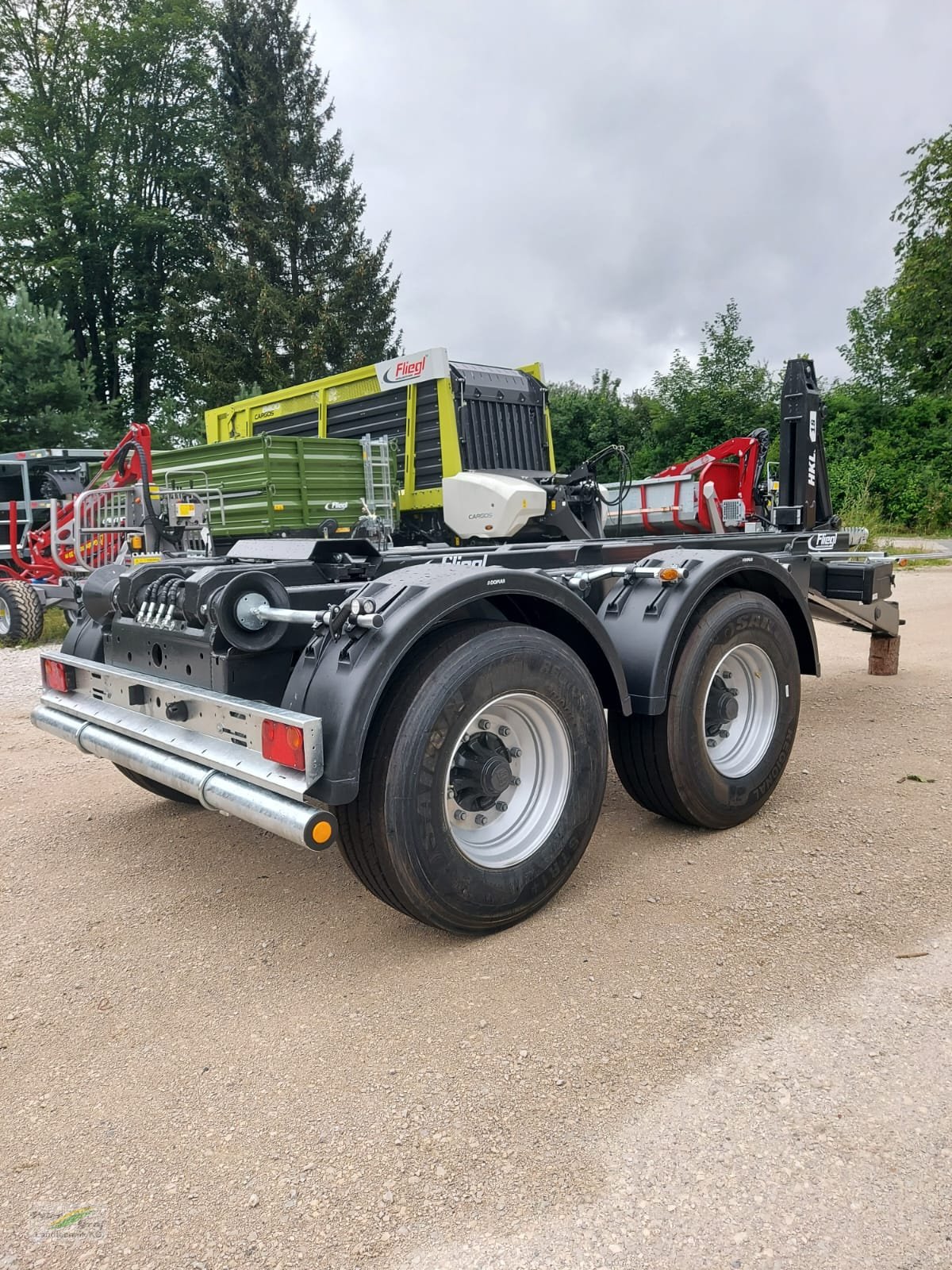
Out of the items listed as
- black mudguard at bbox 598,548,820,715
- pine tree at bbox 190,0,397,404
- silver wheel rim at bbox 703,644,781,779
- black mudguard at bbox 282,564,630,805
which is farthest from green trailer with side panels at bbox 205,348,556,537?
pine tree at bbox 190,0,397,404

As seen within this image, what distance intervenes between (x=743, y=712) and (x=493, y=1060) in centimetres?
244

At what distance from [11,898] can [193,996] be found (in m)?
1.29

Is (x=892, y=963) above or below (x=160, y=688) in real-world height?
below

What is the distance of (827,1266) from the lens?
1863 millimetres

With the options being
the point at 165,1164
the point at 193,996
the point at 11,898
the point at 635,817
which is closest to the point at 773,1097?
the point at 165,1164

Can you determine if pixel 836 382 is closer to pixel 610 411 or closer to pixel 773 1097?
pixel 610 411

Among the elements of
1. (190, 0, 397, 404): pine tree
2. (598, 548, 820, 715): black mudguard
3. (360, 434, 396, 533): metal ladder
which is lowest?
(598, 548, 820, 715): black mudguard

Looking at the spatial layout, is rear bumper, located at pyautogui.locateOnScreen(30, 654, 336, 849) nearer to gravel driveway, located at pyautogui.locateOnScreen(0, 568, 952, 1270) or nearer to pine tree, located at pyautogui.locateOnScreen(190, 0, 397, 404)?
gravel driveway, located at pyautogui.locateOnScreen(0, 568, 952, 1270)

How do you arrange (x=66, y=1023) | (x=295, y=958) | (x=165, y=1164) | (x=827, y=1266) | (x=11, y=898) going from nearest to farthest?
(x=827, y=1266)
(x=165, y=1164)
(x=66, y=1023)
(x=295, y=958)
(x=11, y=898)

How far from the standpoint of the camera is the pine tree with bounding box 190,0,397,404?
90.1ft

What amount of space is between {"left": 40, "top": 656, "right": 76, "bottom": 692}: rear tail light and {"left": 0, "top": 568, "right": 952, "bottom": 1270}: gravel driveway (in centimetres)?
81

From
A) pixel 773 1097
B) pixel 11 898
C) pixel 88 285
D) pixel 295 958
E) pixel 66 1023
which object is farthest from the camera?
pixel 88 285

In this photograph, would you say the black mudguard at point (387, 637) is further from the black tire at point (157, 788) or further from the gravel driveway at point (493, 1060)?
the black tire at point (157, 788)

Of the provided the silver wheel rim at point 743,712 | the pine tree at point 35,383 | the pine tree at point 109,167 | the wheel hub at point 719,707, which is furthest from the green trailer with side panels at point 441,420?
the pine tree at point 109,167
